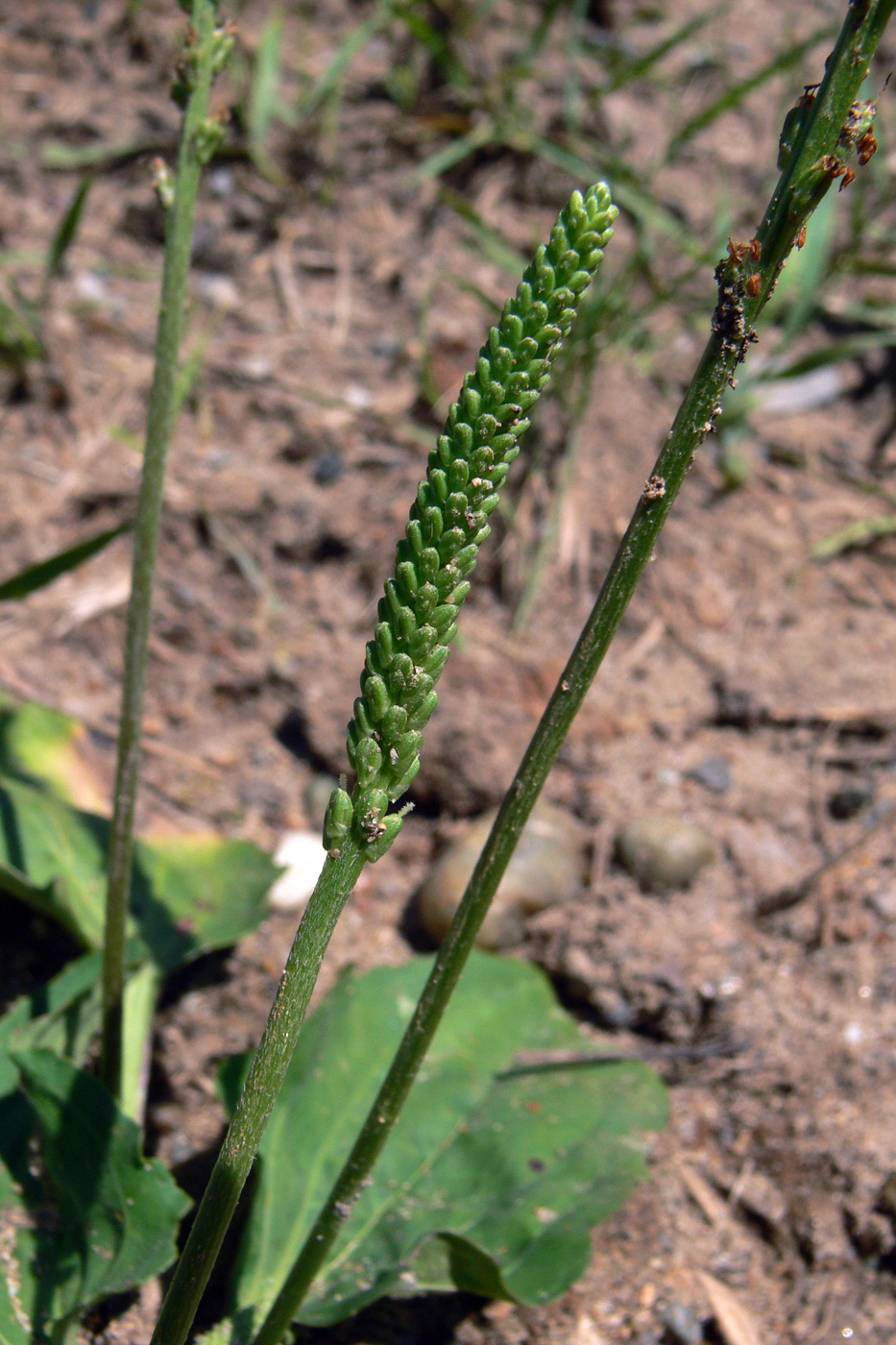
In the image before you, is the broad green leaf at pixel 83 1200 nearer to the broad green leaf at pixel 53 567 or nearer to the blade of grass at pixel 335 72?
the broad green leaf at pixel 53 567

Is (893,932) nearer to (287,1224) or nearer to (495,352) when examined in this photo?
(287,1224)

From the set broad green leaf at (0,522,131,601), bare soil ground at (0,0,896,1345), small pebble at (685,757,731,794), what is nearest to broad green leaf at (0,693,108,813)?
bare soil ground at (0,0,896,1345)

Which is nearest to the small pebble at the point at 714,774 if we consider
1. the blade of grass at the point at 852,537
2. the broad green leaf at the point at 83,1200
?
the blade of grass at the point at 852,537

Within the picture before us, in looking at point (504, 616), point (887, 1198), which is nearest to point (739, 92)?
point (504, 616)

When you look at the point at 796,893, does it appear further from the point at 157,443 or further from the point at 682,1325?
the point at 157,443

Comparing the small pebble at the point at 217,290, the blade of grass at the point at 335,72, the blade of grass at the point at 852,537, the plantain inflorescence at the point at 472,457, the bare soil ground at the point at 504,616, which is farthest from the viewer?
the blade of grass at the point at 335,72

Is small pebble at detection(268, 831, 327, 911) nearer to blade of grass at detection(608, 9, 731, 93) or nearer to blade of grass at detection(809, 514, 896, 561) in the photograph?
blade of grass at detection(809, 514, 896, 561)

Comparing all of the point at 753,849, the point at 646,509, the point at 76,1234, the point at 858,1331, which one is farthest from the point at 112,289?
the point at 858,1331
